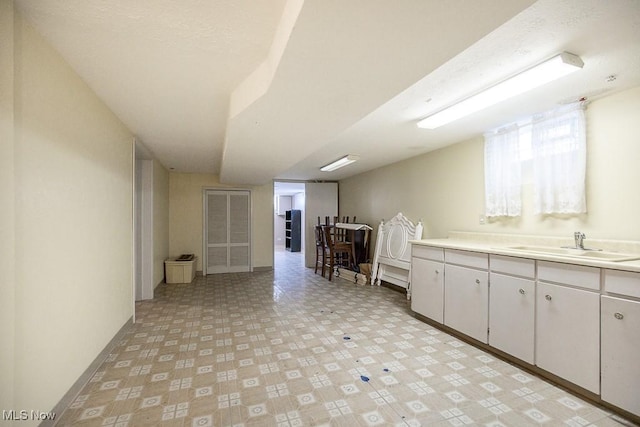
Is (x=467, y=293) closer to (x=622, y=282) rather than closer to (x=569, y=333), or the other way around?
(x=569, y=333)

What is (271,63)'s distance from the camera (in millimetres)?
1572

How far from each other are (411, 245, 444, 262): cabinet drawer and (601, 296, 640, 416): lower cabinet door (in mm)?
1384

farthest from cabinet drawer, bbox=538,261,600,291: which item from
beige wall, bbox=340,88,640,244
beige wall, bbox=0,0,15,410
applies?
beige wall, bbox=0,0,15,410

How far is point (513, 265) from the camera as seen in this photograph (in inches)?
92.0

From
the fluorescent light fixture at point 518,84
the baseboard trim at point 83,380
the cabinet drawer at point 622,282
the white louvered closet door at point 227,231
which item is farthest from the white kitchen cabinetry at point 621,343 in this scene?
the white louvered closet door at point 227,231

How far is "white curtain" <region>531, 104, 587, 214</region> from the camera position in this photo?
2.42 meters

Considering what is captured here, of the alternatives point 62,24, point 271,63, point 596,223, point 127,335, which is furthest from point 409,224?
point 62,24

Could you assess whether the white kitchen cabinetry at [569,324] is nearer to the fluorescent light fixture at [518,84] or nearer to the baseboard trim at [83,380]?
the fluorescent light fixture at [518,84]

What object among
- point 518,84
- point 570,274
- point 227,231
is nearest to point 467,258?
point 570,274

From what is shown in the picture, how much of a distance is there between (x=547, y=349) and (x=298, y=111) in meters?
2.59

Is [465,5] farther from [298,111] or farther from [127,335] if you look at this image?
[127,335]

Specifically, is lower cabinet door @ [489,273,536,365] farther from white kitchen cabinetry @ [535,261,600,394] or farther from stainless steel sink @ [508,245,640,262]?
stainless steel sink @ [508,245,640,262]

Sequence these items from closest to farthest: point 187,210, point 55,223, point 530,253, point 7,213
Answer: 1. point 7,213
2. point 55,223
3. point 530,253
4. point 187,210

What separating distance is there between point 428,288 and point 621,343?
5.31 ft
